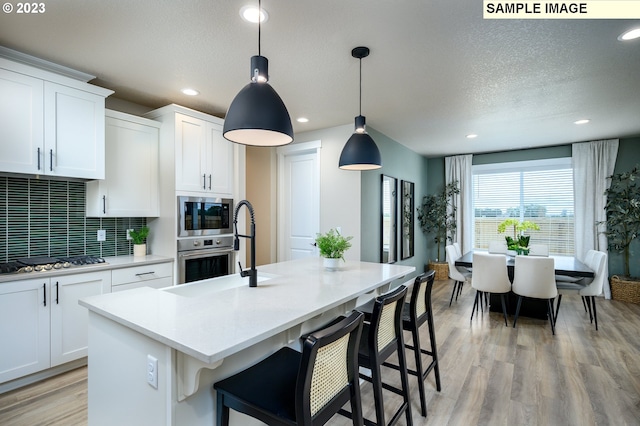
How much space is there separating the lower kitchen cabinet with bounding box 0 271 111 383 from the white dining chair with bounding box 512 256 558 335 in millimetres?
4448

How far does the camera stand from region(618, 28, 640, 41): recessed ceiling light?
208 centimetres

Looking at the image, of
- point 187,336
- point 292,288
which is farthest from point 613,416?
point 187,336

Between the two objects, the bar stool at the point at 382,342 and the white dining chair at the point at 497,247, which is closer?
the bar stool at the point at 382,342

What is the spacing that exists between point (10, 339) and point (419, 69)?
388 cm

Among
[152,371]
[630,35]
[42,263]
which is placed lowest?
[152,371]

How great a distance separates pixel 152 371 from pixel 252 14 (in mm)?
2009

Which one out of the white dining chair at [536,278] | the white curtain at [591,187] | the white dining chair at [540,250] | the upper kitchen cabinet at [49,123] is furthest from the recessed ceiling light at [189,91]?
the white curtain at [591,187]

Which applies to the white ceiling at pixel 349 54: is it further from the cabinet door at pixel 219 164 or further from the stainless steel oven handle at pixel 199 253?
the stainless steel oven handle at pixel 199 253

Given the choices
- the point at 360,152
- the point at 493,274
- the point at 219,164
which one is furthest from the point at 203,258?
the point at 493,274

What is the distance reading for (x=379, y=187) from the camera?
183 inches

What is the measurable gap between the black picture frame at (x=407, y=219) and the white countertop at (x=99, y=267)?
12.7 ft

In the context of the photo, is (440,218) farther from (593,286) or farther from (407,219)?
(593,286)

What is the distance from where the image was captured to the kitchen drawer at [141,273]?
2.83 metres

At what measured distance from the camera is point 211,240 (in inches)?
140
